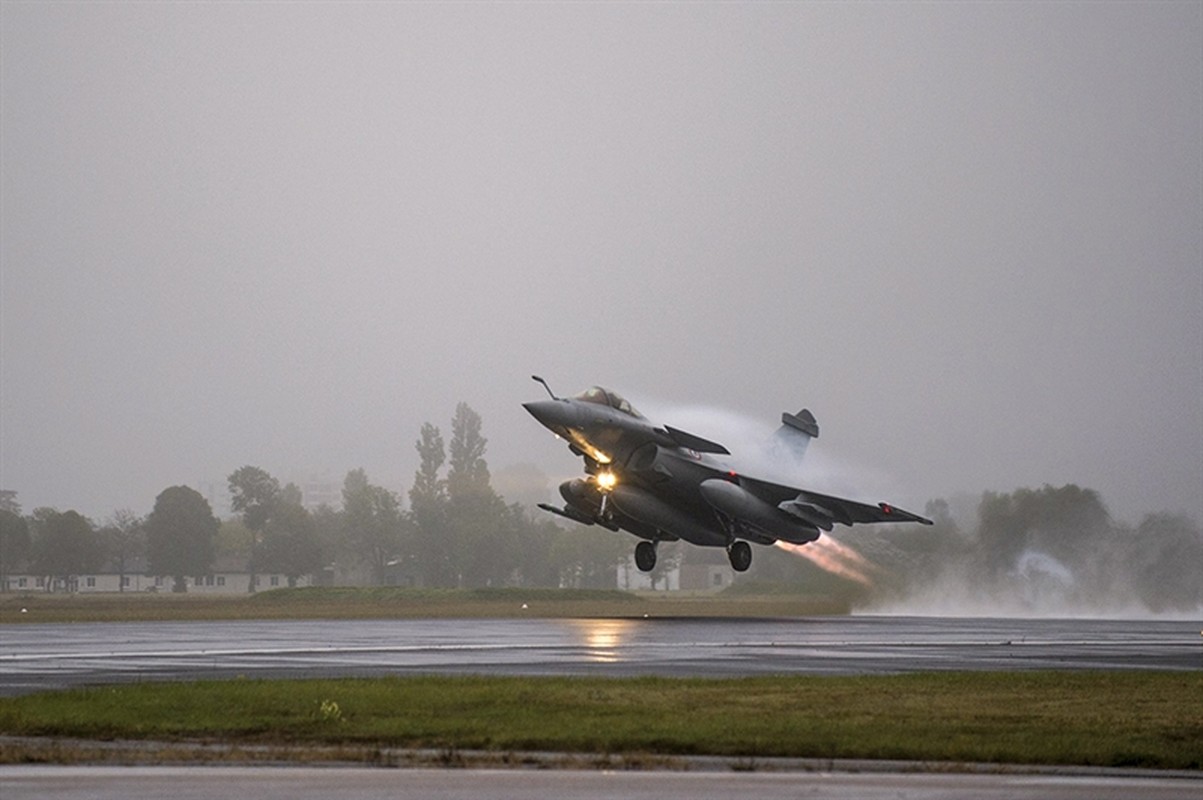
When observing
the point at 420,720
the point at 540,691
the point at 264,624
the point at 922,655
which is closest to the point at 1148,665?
the point at 922,655

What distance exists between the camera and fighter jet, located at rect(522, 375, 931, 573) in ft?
166

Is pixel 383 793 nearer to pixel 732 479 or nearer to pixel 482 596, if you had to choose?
pixel 732 479

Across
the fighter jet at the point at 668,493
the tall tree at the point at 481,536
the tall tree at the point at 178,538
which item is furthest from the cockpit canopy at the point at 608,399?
the tall tree at the point at 178,538

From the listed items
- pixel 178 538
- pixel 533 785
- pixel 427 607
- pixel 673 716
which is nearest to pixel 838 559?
pixel 427 607

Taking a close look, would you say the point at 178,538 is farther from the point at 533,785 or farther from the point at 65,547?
the point at 533,785

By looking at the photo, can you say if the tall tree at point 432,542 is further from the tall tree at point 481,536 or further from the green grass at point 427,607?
the green grass at point 427,607

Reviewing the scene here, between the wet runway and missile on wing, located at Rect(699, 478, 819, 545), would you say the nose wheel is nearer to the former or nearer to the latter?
missile on wing, located at Rect(699, 478, 819, 545)

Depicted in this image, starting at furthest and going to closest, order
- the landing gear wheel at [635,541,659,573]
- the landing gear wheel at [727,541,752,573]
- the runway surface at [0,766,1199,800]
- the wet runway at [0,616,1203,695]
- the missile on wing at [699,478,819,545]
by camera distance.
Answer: the landing gear wheel at [727,541,752,573] → the landing gear wheel at [635,541,659,573] → the missile on wing at [699,478,819,545] → the wet runway at [0,616,1203,695] → the runway surface at [0,766,1199,800]

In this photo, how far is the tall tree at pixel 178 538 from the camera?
5172 inches

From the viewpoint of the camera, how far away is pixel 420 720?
703 inches

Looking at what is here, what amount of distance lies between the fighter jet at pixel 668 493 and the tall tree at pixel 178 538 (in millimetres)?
83632

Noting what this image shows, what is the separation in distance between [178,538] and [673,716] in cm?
11964

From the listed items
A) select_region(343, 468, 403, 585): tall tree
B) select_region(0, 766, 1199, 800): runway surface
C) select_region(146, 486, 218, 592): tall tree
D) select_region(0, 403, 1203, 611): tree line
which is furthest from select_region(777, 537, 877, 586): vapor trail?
select_region(146, 486, 218, 592): tall tree

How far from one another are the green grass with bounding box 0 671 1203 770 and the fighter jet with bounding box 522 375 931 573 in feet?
89.2
